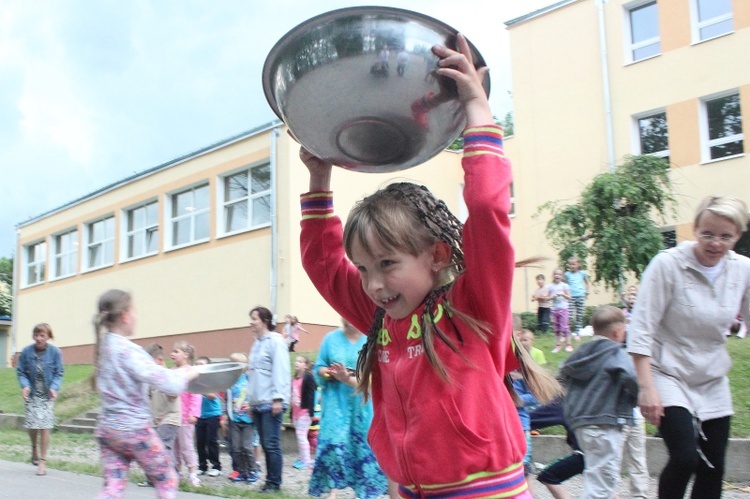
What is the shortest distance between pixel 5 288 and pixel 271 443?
2426 inches

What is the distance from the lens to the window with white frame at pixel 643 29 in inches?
768

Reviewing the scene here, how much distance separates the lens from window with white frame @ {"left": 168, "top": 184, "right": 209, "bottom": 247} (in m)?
23.4

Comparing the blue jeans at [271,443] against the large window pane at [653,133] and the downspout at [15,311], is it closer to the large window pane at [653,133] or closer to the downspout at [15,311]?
the large window pane at [653,133]

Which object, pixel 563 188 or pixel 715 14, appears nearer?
pixel 715 14

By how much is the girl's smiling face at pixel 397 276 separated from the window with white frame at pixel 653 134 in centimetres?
1827

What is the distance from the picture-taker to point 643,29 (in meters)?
19.8

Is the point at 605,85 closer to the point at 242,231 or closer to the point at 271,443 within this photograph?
the point at 242,231

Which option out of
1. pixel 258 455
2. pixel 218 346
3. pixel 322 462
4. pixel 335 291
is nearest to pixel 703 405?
pixel 335 291

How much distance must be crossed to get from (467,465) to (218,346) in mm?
20449

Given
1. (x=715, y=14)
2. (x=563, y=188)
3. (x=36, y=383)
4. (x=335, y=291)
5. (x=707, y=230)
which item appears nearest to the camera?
(x=335, y=291)

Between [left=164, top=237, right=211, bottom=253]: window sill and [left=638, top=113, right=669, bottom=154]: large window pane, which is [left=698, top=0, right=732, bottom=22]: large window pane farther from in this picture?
[left=164, top=237, right=211, bottom=253]: window sill

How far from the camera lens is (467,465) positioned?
79.4 inches

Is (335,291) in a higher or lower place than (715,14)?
lower

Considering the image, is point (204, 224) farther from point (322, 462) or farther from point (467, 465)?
point (467, 465)
